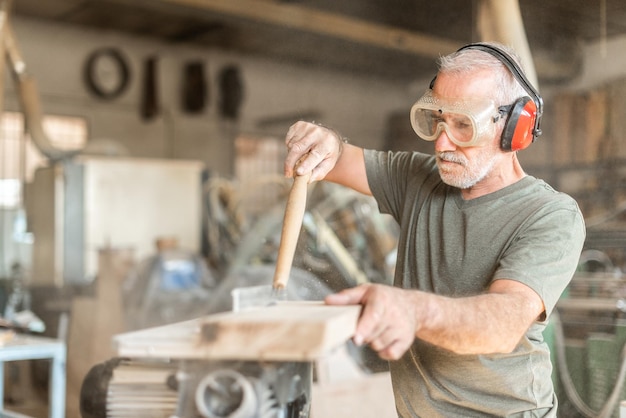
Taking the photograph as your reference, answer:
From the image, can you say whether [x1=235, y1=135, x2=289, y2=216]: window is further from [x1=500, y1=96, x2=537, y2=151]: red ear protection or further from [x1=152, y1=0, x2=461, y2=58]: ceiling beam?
[x1=500, y1=96, x2=537, y2=151]: red ear protection

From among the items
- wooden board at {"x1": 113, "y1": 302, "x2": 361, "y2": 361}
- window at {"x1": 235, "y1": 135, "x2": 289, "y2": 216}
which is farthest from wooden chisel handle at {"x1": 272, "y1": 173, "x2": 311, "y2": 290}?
window at {"x1": 235, "y1": 135, "x2": 289, "y2": 216}

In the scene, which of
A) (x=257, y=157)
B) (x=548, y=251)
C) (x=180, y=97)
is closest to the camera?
(x=548, y=251)

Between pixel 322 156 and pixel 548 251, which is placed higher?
pixel 322 156

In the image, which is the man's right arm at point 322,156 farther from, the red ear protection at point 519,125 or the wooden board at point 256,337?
the wooden board at point 256,337

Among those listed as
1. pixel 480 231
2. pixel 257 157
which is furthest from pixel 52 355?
pixel 257 157

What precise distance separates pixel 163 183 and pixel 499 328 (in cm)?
439

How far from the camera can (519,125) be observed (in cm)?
128

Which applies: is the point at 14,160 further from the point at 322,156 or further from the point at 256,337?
the point at 256,337

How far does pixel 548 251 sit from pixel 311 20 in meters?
4.44

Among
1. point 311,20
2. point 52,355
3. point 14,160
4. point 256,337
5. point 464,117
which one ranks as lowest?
point 52,355

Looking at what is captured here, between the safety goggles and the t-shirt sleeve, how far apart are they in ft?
0.56

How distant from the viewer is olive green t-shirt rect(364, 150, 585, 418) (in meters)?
1.22

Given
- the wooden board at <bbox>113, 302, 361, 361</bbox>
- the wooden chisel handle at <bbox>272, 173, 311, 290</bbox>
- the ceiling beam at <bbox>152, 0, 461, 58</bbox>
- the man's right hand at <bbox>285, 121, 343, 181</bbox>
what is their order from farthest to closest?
the ceiling beam at <bbox>152, 0, 461, 58</bbox>, the man's right hand at <bbox>285, 121, 343, 181</bbox>, the wooden chisel handle at <bbox>272, 173, 311, 290</bbox>, the wooden board at <bbox>113, 302, 361, 361</bbox>

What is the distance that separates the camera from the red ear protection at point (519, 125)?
50.2 inches
